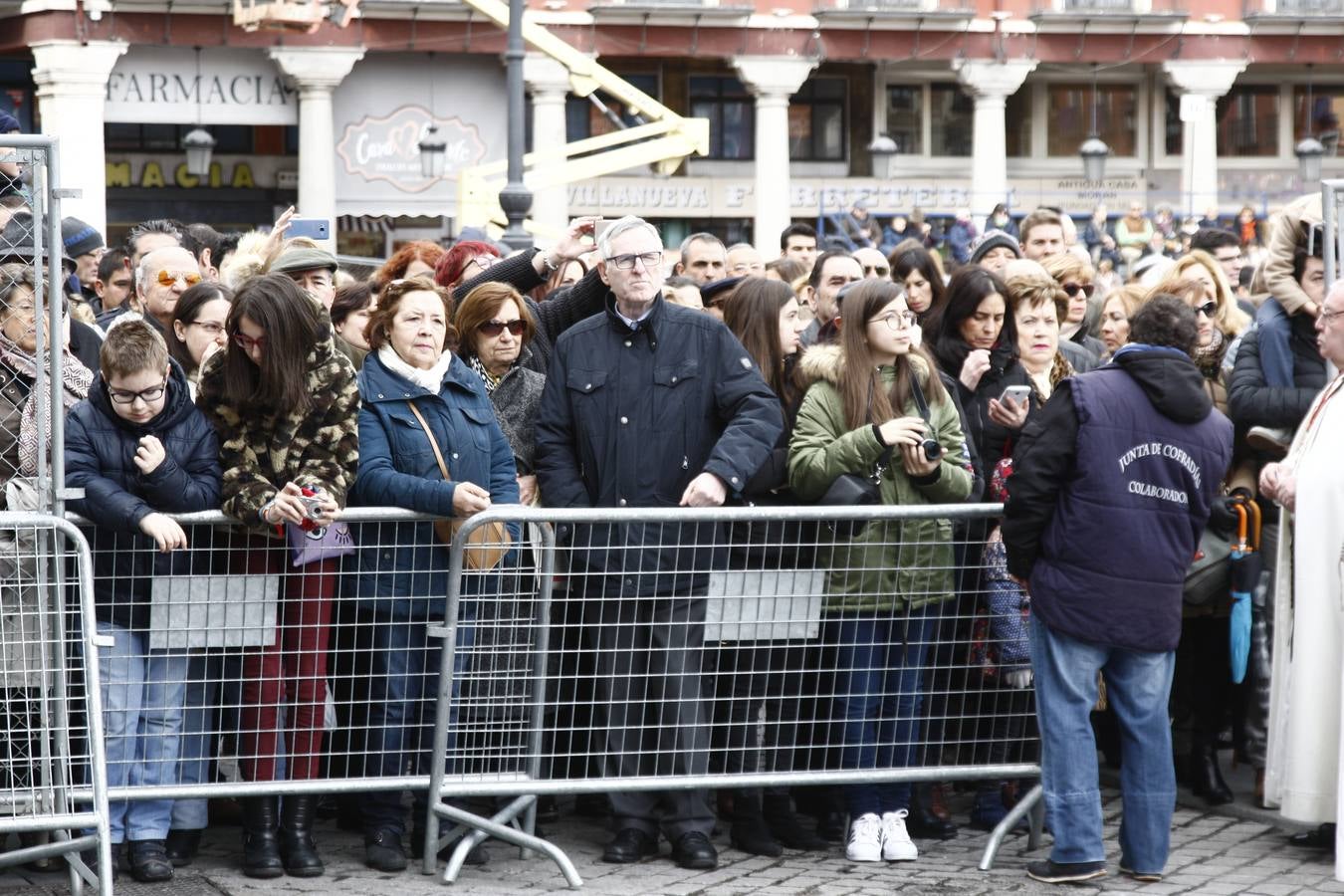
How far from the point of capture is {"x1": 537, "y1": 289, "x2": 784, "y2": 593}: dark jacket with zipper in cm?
648

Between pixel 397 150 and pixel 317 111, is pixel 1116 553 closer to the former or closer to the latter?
pixel 317 111

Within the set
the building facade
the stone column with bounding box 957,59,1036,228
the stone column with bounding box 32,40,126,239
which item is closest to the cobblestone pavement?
the building facade

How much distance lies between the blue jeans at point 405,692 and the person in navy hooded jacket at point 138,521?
621 millimetres

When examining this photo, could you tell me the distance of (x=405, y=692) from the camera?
6.28 metres

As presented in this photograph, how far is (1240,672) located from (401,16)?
90.9ft

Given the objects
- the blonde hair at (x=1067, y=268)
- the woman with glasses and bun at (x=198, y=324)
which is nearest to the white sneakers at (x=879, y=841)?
the woman with glasses and bun at (x=198, y=324)

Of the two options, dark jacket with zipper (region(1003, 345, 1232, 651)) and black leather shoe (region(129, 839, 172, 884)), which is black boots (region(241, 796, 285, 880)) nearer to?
black leather shoe (region(129, 839, 172, 884))

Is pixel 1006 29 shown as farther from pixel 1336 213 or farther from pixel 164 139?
pixel 1336 213

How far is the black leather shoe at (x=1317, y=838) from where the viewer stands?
6688mm

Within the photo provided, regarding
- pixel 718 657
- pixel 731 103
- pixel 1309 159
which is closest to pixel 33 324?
pixel 718 657

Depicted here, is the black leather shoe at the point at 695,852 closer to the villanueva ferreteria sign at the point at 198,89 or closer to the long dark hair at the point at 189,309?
the long dark hair at the point at 189,309

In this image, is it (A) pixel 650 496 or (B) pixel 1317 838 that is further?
(B) pixel 1317 838

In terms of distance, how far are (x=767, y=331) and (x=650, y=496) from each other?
3.16 feet

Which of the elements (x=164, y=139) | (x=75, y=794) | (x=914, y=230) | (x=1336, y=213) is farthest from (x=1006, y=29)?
(x=75, y=794)
